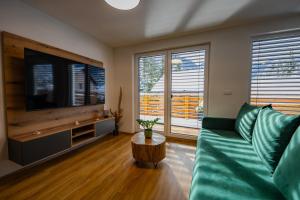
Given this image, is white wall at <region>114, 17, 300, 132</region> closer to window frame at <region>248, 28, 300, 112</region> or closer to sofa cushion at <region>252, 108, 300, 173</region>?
window frame at <region>248, 28, 300, 112</region>

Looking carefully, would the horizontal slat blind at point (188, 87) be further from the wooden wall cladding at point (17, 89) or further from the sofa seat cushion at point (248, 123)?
the wooden wall cladding at point (17, 89)

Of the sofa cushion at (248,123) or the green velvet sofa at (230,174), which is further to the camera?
the sofa cushion at (248,123)

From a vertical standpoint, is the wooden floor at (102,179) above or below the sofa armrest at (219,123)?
below

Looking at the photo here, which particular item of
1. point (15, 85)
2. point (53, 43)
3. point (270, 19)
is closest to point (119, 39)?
point (53, 43)

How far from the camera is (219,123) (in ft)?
7.86

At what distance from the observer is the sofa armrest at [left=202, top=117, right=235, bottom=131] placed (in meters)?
2.36

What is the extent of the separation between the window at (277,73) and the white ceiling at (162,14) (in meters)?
0.45

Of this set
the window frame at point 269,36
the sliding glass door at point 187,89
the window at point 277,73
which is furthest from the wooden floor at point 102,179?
the window frame at point 269,36

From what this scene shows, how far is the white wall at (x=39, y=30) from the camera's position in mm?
1714

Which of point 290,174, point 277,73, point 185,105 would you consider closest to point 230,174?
point 290,174

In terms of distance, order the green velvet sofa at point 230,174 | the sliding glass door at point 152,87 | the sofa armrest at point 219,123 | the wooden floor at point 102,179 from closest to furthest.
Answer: the green velvet sofa at point 230,174 < the wooden floor at point 102,179 < the sofa armrest at point 219,123 < the sliding glass door at point 152,87

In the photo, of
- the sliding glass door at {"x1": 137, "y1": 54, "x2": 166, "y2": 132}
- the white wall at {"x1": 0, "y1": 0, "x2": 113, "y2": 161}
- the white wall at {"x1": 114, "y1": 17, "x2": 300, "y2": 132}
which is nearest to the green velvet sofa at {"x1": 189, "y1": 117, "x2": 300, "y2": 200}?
the white wall at {"x1": 114, "y1": 17, "x2": 300, "y2": 132}

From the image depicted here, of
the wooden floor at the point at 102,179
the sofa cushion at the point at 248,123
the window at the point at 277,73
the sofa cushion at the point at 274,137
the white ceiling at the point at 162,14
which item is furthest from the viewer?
the window at the point at 277,73

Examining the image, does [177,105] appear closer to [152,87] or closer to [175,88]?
[175,88]
